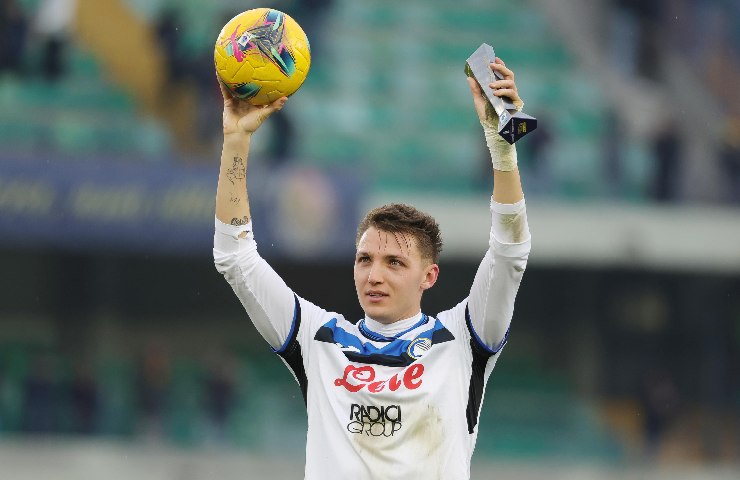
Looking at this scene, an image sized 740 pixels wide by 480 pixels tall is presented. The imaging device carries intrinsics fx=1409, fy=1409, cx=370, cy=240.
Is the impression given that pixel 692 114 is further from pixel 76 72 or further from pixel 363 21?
pixel 76 72

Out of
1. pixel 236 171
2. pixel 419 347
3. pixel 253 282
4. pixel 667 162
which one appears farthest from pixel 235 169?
pixel 667 162

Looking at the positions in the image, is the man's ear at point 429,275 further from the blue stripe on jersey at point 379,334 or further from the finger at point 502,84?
the finger at point 502,84

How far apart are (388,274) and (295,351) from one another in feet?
1.35

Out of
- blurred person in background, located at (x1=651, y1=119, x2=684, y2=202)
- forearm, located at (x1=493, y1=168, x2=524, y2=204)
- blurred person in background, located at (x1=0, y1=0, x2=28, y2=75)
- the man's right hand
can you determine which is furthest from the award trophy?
blurred person in background, located at (x1=0, y1=0, x2=28, y2=75)

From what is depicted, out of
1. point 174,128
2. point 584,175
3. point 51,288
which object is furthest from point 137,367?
point 584,175

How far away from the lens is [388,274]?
4.52 m

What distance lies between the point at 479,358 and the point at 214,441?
1308 cm

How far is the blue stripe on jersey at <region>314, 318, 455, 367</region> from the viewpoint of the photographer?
449 cm

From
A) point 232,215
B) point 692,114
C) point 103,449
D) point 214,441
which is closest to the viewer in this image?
point 232,215

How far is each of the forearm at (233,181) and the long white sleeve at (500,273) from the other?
2.56ft

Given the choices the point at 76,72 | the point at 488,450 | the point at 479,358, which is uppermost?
the point at 76,72

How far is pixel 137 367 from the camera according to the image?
1897cm

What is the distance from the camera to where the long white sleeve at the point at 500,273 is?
4.38m

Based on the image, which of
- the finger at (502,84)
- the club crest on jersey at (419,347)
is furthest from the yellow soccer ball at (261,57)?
the club crest on jersey at (419,347)
